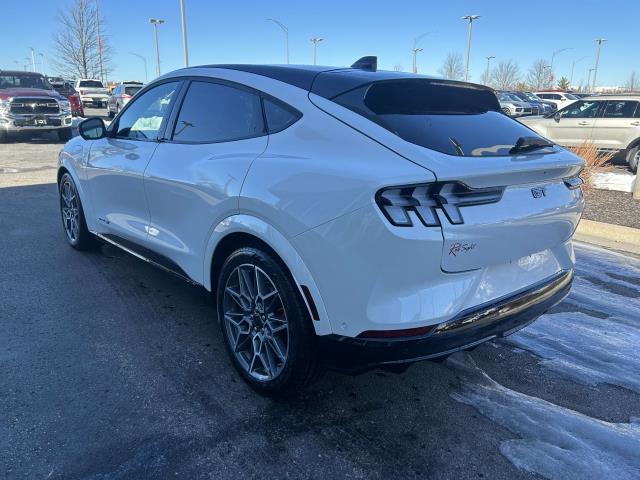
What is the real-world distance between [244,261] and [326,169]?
74 cm

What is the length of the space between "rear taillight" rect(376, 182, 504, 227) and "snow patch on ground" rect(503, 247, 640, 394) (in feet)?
5.56

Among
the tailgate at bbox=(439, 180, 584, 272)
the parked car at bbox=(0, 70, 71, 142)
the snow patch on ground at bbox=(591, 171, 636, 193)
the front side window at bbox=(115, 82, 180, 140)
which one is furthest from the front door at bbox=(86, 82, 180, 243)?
the parked car at bbox=(0, 70, 71, 142)

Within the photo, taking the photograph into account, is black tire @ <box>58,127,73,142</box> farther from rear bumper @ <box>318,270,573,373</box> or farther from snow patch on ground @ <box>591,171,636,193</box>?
rear bumper @ <box>318,270,573,373</box>

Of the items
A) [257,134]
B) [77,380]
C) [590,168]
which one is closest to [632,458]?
[257,134]

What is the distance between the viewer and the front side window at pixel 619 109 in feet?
40.0

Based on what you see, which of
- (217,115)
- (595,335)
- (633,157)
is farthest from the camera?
(633,157)

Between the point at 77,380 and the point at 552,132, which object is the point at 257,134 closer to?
the point at 77,380

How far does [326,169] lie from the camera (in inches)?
93.6

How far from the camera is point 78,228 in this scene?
5160mm

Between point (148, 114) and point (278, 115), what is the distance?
5.29 ft

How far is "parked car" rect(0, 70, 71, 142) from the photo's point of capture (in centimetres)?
1441

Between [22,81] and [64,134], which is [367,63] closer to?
[64,134]

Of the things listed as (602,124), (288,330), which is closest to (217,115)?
(288,330)

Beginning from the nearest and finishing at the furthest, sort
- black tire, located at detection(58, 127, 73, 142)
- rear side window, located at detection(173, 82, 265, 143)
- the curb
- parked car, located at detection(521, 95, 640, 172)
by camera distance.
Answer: rear side window, located at detection(173, 82, 265, 143)
the curb
parked car, located at detection(521, 95, 640, 172)
black tire, located at detection(58, 127, 73, 142)
